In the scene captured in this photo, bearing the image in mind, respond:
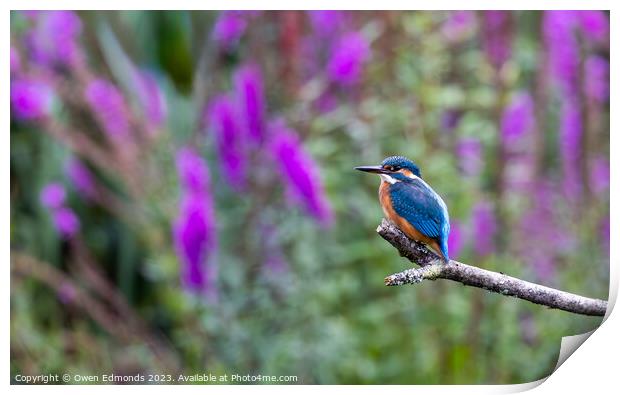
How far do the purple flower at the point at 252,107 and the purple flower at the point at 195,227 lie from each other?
0.55ft

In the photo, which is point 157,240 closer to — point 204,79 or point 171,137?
point 171,137

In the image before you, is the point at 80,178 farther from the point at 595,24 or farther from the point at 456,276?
the point at 595,24

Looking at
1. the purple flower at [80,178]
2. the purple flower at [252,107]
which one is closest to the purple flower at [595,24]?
the purple flower at [252,107]

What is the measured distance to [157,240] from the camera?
8.15ft

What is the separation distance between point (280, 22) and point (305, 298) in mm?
747

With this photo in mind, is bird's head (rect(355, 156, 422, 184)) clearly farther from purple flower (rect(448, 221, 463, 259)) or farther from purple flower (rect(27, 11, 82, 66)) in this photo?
purple flower (rect(27, 11, 82, 66))

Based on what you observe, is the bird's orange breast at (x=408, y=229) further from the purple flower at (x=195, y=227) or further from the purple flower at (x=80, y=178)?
the purple flower at (x=80, y=178)

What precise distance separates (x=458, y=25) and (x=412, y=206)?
802 millimetres

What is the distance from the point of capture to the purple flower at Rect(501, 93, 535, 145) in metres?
2.49

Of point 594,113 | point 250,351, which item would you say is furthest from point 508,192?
point 250,351

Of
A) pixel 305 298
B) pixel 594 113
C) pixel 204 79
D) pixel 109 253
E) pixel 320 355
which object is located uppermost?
pixel 204 79

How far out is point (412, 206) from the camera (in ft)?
6.18

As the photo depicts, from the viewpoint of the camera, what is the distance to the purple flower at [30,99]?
2.42 metres

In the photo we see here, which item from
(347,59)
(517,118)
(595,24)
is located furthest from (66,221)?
(595,24)
